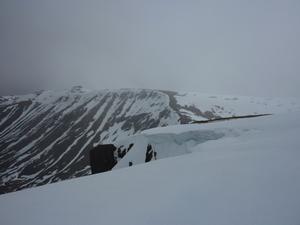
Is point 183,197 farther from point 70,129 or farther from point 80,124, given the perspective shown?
point 80,124

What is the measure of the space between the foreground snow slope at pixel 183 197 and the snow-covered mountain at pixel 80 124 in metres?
80.8

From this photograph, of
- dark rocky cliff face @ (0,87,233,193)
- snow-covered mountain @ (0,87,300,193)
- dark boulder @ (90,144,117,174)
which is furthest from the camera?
snow-covered mountain @ (0,87,300,193)

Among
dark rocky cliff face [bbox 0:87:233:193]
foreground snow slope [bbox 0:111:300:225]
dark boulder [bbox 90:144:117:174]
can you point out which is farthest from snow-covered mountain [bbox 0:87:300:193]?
foreground snow slope [bbox 0:111:300:225]

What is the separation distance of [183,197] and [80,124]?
152 meters

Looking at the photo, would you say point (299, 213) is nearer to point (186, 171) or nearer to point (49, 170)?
point (186, 171)

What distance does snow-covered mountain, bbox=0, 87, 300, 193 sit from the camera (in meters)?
99.3

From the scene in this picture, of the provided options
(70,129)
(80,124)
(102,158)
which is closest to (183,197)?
(102,158)

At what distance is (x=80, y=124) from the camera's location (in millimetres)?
146250

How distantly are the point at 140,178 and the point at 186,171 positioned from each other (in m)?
0.97

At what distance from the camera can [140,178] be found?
4145 millimetres

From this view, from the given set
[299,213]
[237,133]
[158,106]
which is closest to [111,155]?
[237,133]

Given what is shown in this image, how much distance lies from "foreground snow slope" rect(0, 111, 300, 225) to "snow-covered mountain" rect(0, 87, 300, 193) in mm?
80812

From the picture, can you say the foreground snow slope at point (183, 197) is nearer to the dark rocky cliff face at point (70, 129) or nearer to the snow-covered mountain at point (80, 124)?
the snow-covered mountain at point (80, 124)

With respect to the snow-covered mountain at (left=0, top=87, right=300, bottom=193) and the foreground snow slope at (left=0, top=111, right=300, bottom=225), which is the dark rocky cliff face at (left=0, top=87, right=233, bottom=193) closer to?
the snow-covered mountain at (left=0, top=87, right=300, bottom=193)
